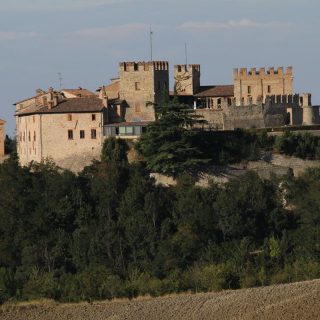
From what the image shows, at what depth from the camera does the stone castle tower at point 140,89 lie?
62406mm

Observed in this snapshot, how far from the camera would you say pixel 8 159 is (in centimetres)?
6369

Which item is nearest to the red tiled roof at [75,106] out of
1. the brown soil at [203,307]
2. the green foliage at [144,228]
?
the green foliage at [144,228]

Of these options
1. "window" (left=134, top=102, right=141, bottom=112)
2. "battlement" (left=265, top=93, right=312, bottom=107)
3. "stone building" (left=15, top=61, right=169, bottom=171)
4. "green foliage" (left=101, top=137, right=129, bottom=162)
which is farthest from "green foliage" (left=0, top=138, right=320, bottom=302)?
"battlement" (left=265, top=93, right=312, bottom=107)

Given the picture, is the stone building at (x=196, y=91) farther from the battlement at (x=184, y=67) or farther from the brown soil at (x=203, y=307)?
the brown soil at (x=203, y=307)

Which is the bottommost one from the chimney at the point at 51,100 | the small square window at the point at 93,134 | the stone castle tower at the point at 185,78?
the small square window at the point at 93,134

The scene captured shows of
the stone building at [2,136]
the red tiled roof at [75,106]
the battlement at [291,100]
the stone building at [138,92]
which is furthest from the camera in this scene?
the stone building at [2,136]

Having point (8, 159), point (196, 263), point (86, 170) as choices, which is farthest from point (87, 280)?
point (8, 159)

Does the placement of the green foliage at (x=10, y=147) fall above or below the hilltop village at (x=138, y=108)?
below

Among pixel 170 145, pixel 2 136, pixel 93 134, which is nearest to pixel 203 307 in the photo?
pixel 170 145

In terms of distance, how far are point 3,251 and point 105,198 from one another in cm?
394

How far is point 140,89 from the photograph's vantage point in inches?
2467

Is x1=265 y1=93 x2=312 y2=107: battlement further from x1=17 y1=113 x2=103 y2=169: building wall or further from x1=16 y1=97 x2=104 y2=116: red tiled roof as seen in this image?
x1=17 y1=113 x2=103 y2=169: building wall

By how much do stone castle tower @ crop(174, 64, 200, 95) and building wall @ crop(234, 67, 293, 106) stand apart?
5.41ft

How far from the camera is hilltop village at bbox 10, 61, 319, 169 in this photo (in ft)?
202
